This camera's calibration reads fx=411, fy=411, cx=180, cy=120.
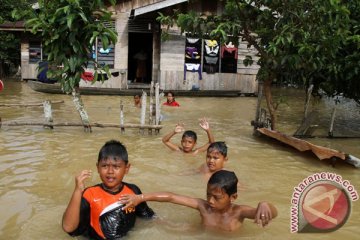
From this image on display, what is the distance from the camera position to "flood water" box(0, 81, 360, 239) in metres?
4.38

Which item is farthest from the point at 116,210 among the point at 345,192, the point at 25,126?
the point at 25,126

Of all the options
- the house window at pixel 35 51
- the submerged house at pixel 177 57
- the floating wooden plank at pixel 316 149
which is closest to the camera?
the floating wooden plank at pixel 316 149

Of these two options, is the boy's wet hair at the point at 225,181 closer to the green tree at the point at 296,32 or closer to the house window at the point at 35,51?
the green tree at the point at 296,32

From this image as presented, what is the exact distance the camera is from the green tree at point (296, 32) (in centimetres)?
741

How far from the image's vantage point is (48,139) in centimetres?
841

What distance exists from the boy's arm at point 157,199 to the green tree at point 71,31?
3.09m

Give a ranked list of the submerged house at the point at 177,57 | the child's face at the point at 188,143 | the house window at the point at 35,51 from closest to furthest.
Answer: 1. the child's face at the point at 188,143
2. the submerged house at the point at 177,57
3. the house window at the point at 35,51

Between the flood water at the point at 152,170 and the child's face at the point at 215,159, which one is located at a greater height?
the child's face at the point at 215,159

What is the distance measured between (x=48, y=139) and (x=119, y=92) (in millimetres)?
8337

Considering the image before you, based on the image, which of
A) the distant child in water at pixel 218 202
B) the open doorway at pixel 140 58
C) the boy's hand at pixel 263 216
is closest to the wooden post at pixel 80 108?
the distant child in water at pixel 218 202

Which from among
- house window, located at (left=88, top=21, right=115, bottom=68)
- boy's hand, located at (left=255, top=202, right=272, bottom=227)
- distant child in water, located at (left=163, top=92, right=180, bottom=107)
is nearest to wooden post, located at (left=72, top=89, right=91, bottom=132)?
distant child in water, located at (left=163, top=92, right=180, bottom=107)

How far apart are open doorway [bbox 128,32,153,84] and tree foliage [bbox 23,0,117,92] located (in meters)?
12.3

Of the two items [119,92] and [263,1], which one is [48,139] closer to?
[263,1]

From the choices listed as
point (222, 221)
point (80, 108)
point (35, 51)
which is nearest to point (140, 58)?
point (35, 51)
